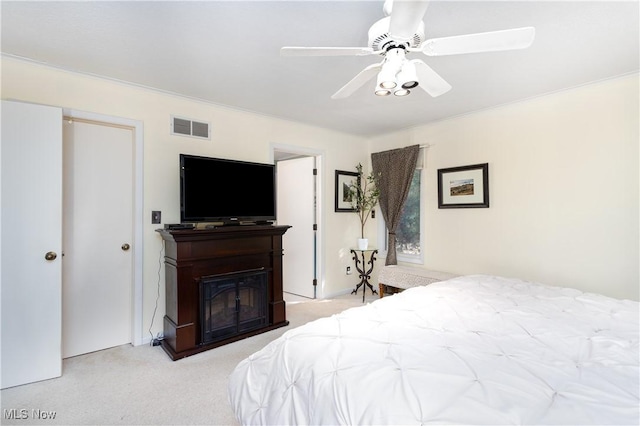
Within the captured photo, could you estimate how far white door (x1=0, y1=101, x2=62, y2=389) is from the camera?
218 cm

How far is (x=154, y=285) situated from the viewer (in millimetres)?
3000

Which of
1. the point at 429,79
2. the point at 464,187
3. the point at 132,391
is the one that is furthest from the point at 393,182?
the point at 132,391

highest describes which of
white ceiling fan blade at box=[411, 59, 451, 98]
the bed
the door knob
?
white ceiling fan blade at box=[411, 59, 451, 98]

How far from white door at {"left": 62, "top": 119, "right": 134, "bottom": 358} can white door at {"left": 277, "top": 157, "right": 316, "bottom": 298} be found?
2.25 meters

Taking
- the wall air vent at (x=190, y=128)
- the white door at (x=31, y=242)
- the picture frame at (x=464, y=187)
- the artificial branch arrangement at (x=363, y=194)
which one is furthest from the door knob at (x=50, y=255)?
the picture frame at (x=464, y=187)

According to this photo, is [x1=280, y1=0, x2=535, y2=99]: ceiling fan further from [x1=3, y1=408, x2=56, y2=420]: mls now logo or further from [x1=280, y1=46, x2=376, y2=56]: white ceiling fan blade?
[x1=3, y1=408, x2=56, y2=420]: mls now logo

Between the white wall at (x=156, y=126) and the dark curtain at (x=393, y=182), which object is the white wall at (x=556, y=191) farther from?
the white wall at (x=156, y=126)

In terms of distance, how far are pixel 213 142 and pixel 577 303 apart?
337 centimetres

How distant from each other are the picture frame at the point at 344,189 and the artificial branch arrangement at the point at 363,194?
57 millimetres

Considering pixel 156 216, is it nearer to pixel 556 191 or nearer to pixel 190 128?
pixel 190 128

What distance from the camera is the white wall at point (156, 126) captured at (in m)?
2.49

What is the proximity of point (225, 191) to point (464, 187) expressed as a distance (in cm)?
277

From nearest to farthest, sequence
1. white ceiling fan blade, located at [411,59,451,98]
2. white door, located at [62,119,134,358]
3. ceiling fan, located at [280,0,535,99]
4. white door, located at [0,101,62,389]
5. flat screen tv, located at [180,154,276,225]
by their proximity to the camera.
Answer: ceiling fan, located at [280,0,535,99] < white ceiling fan blade, located at [411,59,451,98] < white door, located at [0,101,62,389] < white door, located at [62,119,134,358] < flat screen tv, located at [180,154,276,225]

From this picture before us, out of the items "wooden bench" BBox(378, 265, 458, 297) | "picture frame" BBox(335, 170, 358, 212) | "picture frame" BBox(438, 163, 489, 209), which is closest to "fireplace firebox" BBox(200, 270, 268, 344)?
"wooden bench" BBox(378, 265, 458, 297)
